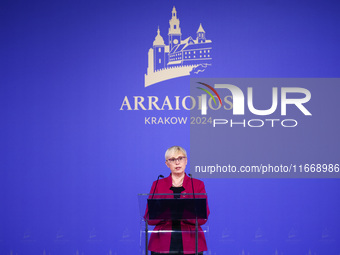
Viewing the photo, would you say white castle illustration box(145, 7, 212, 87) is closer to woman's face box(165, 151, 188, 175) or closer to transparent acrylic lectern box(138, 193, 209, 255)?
woman's face box(165, 151, 188, 175)

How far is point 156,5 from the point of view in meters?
5.27

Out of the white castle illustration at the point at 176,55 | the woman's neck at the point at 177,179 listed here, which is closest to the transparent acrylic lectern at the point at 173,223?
the woman's neck at the point at 177,179

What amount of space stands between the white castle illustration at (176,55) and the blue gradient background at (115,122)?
0.09 m

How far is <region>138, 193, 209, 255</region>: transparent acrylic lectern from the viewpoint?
2840 millimetres

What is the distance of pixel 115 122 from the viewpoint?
521 cm

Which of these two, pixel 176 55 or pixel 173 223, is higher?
pixel 176 55

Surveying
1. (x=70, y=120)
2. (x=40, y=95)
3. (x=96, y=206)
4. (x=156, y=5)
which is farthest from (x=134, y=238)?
(x=156, y=5)

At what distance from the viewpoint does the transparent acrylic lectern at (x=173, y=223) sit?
284 cm

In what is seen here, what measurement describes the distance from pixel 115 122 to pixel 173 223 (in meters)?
2.40

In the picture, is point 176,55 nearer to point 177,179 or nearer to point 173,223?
point 177,179

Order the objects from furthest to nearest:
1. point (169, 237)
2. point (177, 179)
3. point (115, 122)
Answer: point (115, 122), point (177, 179), point (169, 237)

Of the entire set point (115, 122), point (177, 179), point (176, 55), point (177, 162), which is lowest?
point (177, 179)

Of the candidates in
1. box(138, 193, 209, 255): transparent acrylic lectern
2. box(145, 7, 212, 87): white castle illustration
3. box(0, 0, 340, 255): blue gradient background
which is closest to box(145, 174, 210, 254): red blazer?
box(138, 193, 209, 255): transparent acrylic lectern

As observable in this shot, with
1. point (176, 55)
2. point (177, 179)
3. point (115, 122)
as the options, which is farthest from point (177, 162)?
point (176, 55)
